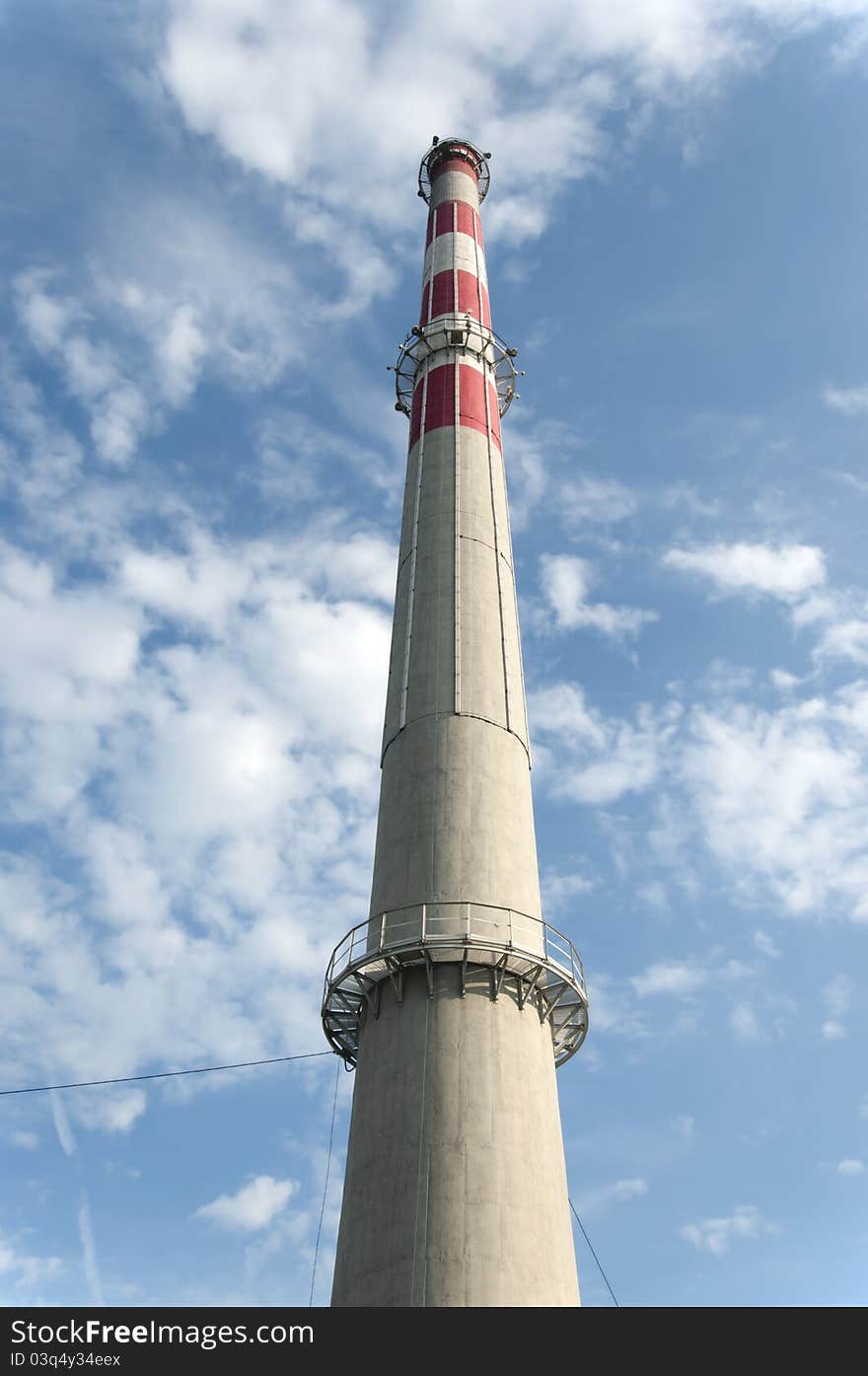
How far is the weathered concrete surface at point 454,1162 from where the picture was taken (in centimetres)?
2034

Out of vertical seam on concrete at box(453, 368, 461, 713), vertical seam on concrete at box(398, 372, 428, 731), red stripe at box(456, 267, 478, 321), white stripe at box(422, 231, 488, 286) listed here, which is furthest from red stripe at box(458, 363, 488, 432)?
white stripe at box(422, 231, 488, 286)

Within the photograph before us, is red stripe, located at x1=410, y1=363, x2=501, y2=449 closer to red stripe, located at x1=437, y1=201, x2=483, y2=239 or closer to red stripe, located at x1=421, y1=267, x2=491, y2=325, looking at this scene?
red stripe, located at x1=421, y1=267, x2=491, y2=325

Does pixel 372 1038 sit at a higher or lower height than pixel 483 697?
lower

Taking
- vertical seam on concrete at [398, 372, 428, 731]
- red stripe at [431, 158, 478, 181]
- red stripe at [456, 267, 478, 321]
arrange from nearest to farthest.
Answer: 1. vertical seam on concrete at [398, 372, 428, 731]
2. red stripe at [456, 267, 478, 321]
3. red stripe at [431, 158, 478, 181]

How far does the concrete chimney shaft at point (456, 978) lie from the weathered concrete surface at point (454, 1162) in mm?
38

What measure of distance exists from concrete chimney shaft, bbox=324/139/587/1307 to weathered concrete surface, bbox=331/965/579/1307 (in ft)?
0.13

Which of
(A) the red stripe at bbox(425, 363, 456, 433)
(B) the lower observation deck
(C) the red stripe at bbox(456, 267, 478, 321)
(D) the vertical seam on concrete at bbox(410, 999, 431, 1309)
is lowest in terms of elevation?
(D) the vertical seam on concrete at bbox(410, 999, 431, 1309)

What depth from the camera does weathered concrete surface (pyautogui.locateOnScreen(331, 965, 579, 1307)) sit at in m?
20.3

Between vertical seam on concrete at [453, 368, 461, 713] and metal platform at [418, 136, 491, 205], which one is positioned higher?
metal platform at [418, 136, 491, 205]

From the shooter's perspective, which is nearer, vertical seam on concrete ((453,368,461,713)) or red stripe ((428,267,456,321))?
vertical seam on concrete ((453,368,461,713))
